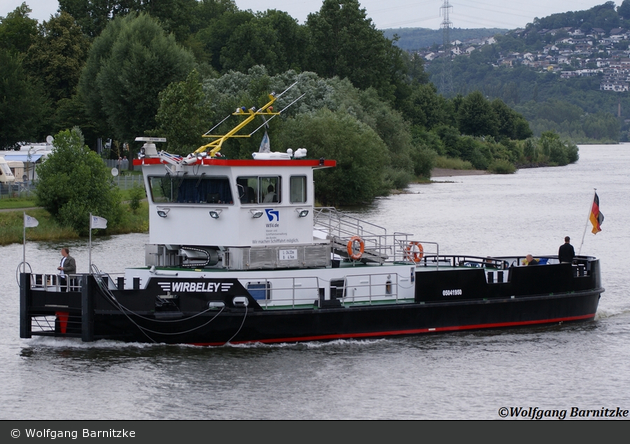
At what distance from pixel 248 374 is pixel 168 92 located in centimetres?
3657

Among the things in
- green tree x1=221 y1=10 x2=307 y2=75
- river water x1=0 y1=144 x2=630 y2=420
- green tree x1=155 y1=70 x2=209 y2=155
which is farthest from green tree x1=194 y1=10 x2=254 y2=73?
river water x1=0 y1=144 x2=630 y2=420

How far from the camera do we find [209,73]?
262 ft

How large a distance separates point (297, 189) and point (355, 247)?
1929 mm

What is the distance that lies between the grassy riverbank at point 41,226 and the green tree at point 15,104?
21211mm

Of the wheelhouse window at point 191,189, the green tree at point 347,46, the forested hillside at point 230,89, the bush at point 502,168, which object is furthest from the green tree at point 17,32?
the wheelhouse window at point 191,189

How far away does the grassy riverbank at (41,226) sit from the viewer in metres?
39.8

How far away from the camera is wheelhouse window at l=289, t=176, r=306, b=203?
20.8m

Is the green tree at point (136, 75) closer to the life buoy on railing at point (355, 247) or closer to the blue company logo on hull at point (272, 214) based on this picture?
the life buoy on railing at point (355, 247)

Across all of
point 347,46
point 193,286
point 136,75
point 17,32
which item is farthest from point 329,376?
point 347,46

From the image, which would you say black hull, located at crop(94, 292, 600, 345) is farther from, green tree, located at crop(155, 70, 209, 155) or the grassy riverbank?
green tree, located at crop(155, 70, 209, 155)

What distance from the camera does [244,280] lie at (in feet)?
65.7

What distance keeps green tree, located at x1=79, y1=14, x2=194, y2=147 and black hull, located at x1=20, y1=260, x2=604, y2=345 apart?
149 feet

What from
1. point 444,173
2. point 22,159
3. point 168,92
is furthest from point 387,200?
point 444,173
